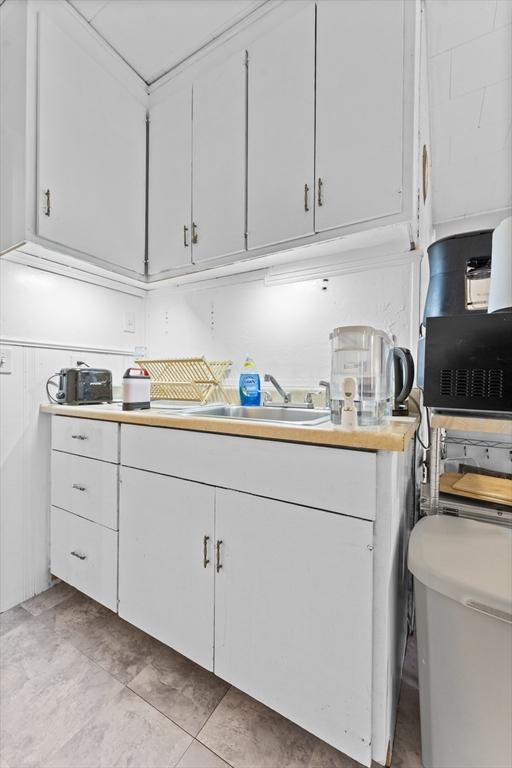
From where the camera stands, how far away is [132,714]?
3.51 ft

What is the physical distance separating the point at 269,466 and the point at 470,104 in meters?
1.94

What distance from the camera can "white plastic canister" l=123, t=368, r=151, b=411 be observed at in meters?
1.42

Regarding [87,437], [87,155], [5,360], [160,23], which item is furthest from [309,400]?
[160,23]

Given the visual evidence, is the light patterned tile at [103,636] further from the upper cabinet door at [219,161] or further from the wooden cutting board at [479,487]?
the upper cabinet door at [219,161]

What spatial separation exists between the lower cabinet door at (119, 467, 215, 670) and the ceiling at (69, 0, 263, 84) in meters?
1.92

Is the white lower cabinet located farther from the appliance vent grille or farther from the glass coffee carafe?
the appliance vent grille

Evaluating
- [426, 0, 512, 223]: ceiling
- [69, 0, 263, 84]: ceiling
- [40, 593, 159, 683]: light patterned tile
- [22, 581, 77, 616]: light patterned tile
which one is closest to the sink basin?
[40, 593, 159, 683]: light patterned tile

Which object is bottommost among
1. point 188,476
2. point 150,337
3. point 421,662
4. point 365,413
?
point 421,662

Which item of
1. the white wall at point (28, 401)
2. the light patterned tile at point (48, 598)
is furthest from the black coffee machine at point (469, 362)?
the light patterned tile at point (48, 598)

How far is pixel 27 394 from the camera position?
1.64m

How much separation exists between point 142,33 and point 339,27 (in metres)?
0.91

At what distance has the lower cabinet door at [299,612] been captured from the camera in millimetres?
840

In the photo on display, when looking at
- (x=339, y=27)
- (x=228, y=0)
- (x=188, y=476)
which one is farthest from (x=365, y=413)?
(x=228, y=0)

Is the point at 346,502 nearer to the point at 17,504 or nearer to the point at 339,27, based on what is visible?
the point at 17,504
